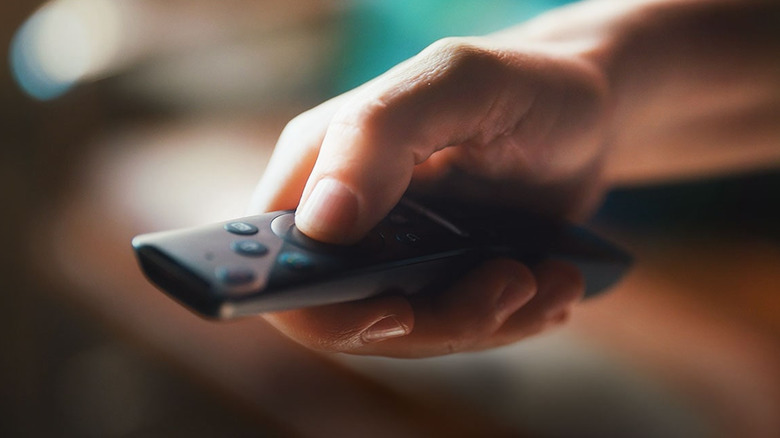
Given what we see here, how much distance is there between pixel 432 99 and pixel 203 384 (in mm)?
599

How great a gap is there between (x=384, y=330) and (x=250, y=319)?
0.42 metres

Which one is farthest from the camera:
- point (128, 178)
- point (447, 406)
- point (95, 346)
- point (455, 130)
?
point (95, 346)

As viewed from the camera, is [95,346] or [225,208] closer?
[225,208]

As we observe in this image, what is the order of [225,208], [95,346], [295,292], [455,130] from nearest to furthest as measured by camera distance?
[295,292] → [455,130] → [225,208] → [95,346]

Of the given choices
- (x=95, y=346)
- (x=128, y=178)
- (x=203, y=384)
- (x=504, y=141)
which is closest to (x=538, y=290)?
Answer: (x=504, y=141)

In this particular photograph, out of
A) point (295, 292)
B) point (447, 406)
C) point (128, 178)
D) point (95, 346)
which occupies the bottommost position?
point (95, 346)

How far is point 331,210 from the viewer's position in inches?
12.0

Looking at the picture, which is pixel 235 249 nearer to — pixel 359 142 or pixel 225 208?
pixel 359 142

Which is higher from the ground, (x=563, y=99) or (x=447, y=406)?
(x=563, y=99)

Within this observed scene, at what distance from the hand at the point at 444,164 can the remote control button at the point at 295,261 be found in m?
0.02

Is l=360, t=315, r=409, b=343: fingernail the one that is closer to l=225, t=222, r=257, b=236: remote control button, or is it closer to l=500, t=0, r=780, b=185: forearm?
l=225, t=222, r=257, b=236: remote control button

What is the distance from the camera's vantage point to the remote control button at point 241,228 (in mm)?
297

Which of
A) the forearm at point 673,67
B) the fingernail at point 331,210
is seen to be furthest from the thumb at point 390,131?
the forearm at point 673,67

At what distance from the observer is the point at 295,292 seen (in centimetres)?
26
